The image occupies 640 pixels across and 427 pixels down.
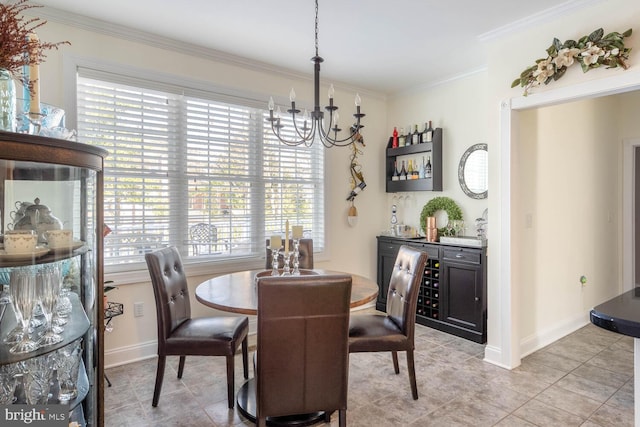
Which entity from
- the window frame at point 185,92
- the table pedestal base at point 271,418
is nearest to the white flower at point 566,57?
the window frame at point 185,92

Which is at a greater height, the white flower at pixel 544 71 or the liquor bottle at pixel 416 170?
the white flower at pixel 544 71

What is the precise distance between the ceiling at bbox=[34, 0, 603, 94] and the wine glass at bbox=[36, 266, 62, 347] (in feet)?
7.05

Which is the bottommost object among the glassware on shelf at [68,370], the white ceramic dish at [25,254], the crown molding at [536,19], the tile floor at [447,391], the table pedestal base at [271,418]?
the tile floor at [447,391]

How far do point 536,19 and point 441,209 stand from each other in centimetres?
203

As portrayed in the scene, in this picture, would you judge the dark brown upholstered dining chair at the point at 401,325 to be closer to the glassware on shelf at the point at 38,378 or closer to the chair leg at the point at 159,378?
the chair leg at the point at 159,378

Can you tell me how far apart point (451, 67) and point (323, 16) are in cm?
171

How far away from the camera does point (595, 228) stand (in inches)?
165

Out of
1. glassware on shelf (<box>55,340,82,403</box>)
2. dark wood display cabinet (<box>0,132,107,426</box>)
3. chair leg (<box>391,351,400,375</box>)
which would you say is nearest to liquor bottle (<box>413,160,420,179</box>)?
chair leg (<box>391,351,400,375</box>)

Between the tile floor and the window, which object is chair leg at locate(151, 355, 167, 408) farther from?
the window

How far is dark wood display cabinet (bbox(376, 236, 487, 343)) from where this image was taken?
11.2 feet

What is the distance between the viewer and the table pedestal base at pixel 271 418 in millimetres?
2139

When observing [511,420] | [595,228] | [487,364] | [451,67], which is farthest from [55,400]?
[595,228]

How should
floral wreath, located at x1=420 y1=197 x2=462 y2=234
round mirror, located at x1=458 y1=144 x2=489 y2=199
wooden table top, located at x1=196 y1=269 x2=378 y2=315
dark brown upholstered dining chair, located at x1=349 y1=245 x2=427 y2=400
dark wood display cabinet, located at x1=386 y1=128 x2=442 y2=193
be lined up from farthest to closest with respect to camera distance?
1. dark wood display cabinet, located at x1=386 y1=128 x2=442 y2=193
2. floral wreath, located at x1=420 y1=197 x2=462 y2=234
3. round mirror, located at x1=458 y1=144 x2=489 y2=199
4. dark brown upholstered dining chair, located at x1=349 y1=245 x2=427 y2=400
5. wooden table top, located at x1=196 y1=269 x2=378 y2=315

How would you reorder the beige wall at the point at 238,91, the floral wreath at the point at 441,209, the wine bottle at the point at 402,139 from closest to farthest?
the beige wall at the point at 238,91 < the floral wreath at the point at 441,209 < the wine bottle at the point at 402,139
